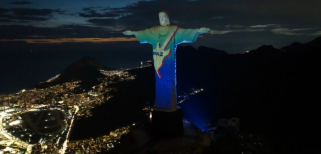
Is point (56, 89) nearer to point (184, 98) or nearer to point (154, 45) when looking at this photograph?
point (184, 98)

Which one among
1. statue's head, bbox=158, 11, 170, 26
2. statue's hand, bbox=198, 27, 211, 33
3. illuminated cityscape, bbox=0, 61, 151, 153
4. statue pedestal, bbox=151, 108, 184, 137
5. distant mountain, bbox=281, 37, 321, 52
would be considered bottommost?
illuminated cityscape, bbox=0, 61, 151, 153

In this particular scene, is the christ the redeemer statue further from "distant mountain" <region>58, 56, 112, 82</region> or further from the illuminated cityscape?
"distant mountain" <region>58, 56, 112, 82</region>

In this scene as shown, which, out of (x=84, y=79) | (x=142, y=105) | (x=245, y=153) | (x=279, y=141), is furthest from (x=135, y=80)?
(x=245, y=153)

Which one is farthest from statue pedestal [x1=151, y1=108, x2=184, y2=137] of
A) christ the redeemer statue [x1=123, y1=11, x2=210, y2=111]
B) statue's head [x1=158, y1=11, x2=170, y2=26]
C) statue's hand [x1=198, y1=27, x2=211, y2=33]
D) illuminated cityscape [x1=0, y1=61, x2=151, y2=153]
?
statue's head [x1=158, y1=11, x2=170, y2=26]

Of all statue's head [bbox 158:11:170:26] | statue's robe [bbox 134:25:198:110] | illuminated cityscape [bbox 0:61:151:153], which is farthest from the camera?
illuminated cityscape [bbox 0:61:151:153]

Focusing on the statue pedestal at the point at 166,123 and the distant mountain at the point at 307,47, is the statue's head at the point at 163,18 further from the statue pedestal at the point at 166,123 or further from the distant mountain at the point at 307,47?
the distant mountain at the point at 307,47

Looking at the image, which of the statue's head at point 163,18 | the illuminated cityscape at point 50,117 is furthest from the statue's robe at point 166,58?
the illuminated cityscape at point 50,117
